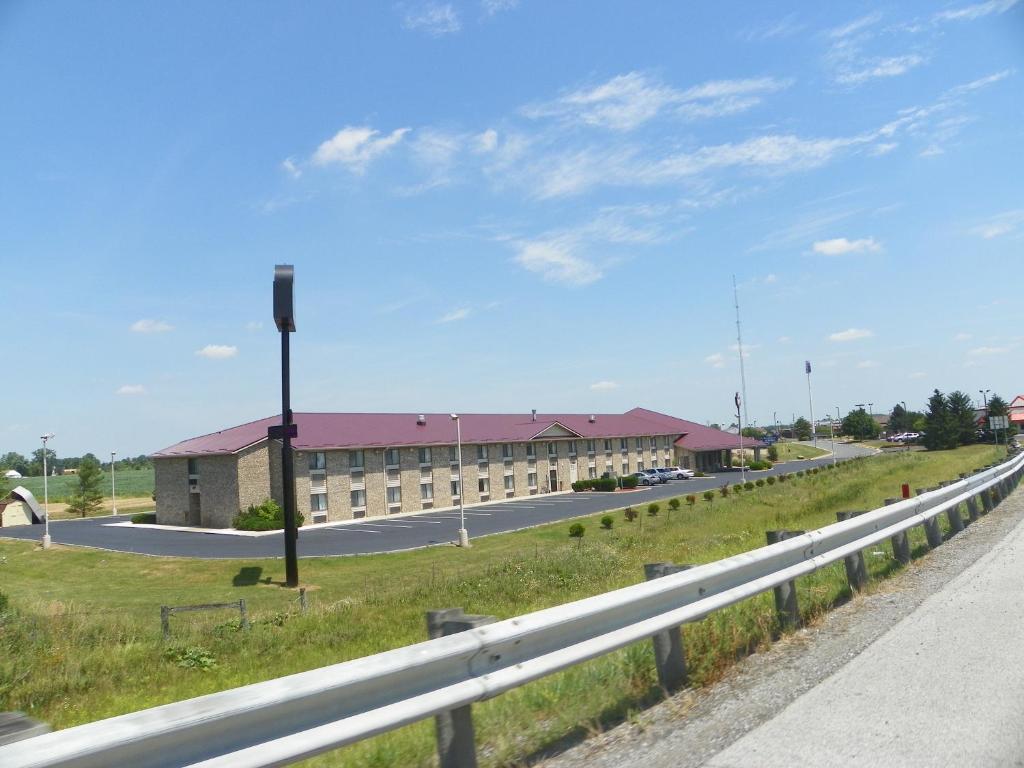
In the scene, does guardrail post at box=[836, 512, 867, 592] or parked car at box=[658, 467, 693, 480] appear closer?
guardrail post at box=[836, 512, 867, 592]

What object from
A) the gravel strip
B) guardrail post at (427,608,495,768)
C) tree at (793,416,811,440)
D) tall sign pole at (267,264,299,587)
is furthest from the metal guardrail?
tree at (793,416,811,440)

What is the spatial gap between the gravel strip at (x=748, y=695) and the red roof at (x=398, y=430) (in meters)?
46.1

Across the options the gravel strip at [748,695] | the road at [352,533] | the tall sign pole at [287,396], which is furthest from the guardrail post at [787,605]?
the road at [352,533]

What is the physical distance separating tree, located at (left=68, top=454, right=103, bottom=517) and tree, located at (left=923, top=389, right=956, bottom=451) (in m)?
90.7

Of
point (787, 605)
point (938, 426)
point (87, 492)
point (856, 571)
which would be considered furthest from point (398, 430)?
point (938, 426)

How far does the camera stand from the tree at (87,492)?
70812 millimetres

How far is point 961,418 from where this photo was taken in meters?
94.5

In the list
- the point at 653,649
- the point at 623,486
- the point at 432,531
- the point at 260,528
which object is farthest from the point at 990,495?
the point at 623,486

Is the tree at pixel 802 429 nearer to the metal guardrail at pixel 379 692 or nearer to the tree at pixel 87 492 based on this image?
the tree at pixel 87 492

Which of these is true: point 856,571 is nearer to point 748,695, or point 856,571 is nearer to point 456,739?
point 748,695

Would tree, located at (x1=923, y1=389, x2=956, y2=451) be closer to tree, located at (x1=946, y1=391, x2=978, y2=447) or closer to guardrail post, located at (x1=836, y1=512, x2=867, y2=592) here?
tree, located at (x1=946, y1=391, x2=978, y2=447)

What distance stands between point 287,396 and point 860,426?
144 metres

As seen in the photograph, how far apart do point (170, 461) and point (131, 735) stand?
56772mm

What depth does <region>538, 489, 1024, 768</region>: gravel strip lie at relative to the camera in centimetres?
397
